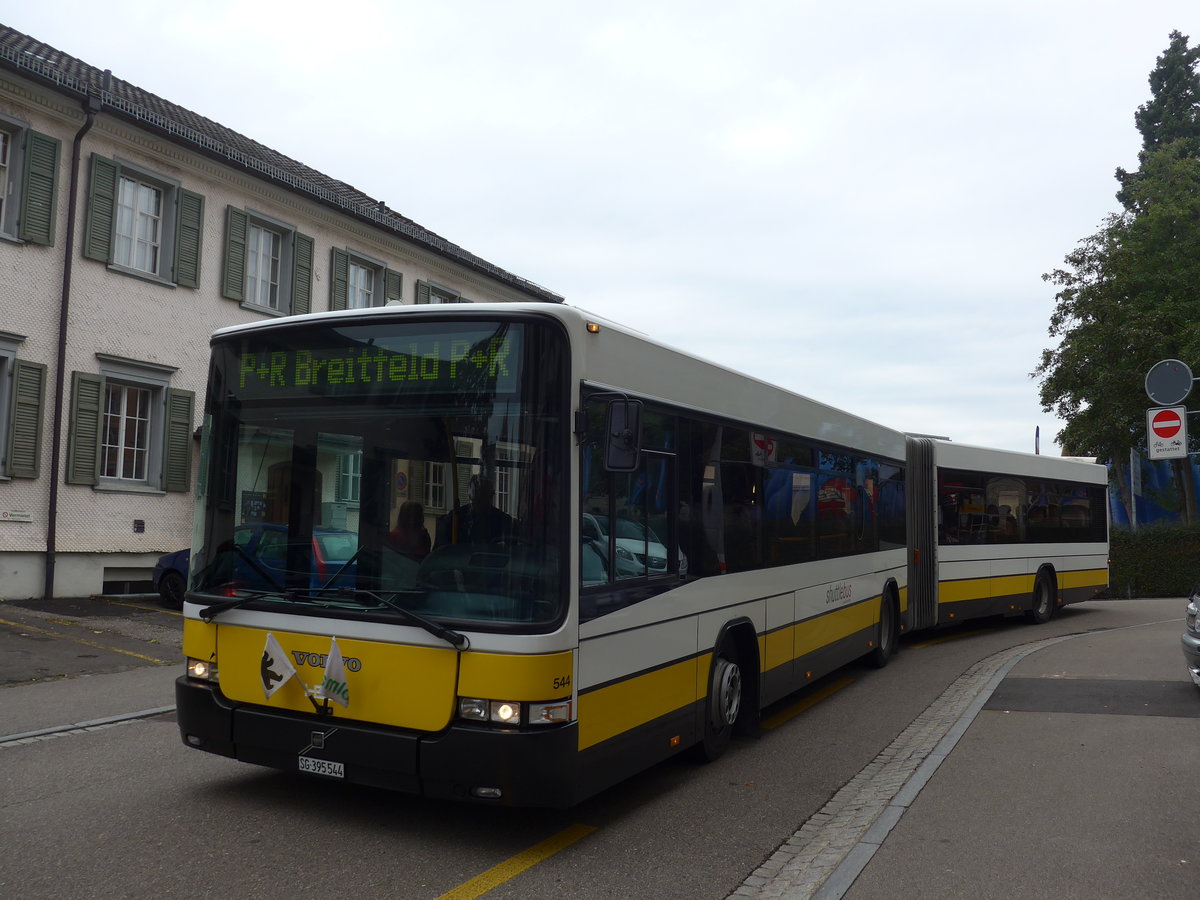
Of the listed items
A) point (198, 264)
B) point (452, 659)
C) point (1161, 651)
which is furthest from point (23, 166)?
point (1161, 651)

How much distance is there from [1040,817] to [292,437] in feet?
14.9

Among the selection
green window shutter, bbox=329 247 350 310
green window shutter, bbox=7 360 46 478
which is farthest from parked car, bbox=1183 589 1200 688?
green window shutter, bbox=329 247 350 310

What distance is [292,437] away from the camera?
220 inches

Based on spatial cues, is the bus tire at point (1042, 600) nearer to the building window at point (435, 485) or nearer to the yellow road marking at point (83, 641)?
the yellow road marking at point (83, 641)

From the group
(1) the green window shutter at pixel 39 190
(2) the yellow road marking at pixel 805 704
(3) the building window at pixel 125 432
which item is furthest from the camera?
(3) the building window at pixel 125 432

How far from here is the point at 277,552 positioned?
5527mm

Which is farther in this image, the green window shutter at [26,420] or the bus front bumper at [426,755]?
the green window shutter at [26,420]

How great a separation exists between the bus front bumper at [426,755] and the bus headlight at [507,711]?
45 mm

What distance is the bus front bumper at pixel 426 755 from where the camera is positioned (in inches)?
191

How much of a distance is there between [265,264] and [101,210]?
4260 millimetres

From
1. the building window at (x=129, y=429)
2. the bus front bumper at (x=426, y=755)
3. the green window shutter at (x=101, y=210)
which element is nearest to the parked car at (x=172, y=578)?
the building window at (x=129, y=429)

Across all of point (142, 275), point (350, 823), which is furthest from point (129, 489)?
point (350, 823)

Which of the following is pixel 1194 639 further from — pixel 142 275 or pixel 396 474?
pixel 142 275

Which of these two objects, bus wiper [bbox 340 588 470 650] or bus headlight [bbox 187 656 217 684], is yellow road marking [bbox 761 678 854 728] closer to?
bus wiper [bbox 340 588 470 650]
